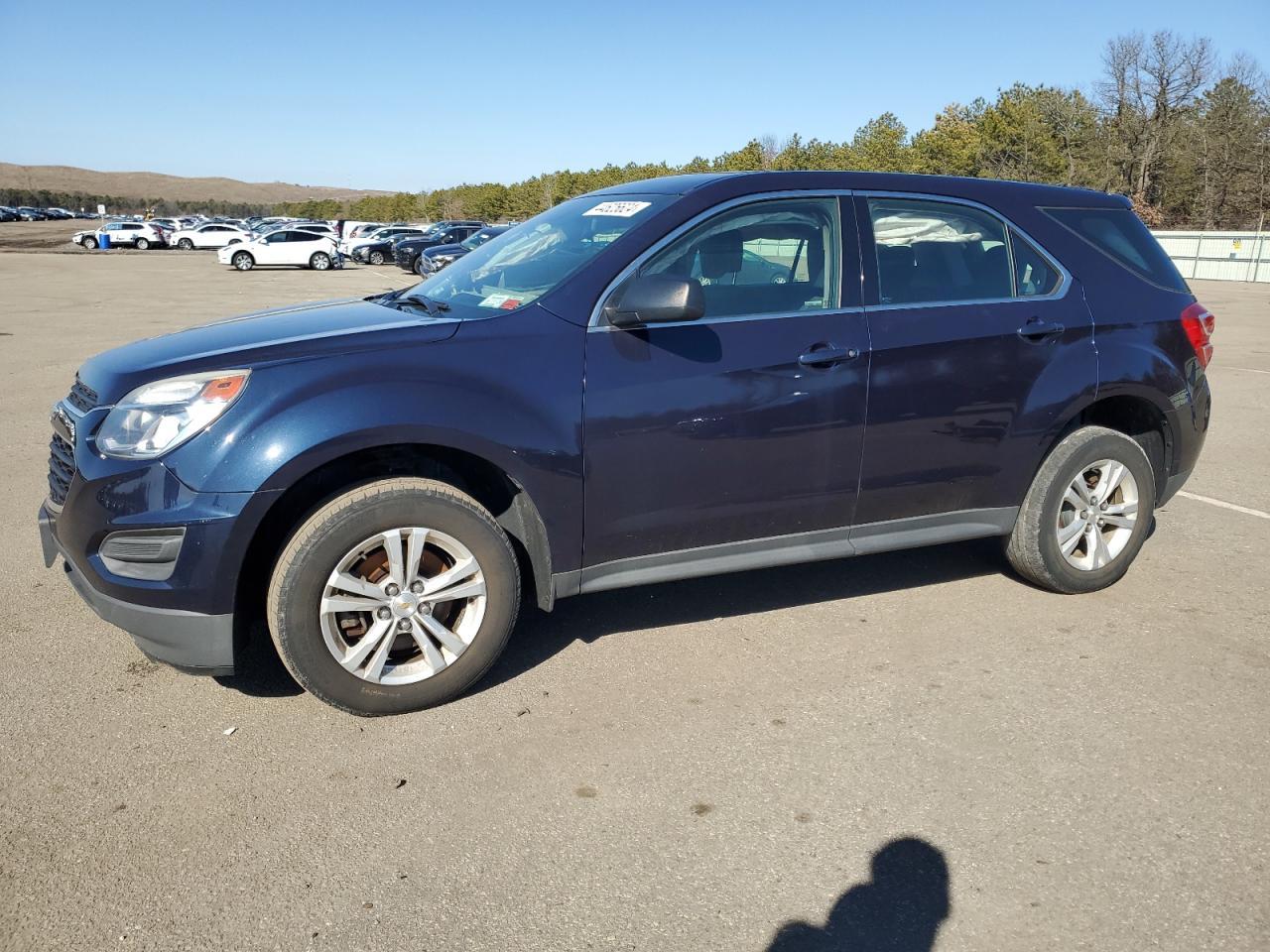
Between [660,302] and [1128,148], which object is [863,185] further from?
[1128,148]

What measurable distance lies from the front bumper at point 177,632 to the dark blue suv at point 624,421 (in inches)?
0.4

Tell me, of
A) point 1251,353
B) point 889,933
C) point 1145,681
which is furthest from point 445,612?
point 1251,353

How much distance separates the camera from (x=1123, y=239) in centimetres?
482

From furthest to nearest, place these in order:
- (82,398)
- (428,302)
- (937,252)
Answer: (937,252)
(428,302)
(82,398)

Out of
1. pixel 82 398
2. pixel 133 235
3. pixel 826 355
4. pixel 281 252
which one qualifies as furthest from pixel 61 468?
pixel 133 235

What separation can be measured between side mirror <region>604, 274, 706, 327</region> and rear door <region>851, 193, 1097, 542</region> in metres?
0.92

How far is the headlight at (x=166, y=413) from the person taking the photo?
3.25 metres

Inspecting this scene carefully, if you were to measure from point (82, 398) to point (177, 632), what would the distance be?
989 millimetres

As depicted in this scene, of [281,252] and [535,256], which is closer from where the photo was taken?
[535,256]

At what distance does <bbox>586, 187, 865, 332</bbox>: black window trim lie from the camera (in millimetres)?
3711

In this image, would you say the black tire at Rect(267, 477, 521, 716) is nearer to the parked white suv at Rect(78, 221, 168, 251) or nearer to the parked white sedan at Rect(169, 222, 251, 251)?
the parked white suv at Rect(78, 221, 168, 251)

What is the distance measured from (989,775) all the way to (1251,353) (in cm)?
1434

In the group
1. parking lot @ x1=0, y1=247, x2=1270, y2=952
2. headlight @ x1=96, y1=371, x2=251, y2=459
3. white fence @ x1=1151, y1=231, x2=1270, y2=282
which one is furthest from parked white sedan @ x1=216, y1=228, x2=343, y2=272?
headlight @ x1=96, y1=371, x2=251, y2=459

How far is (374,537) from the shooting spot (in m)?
3.40
